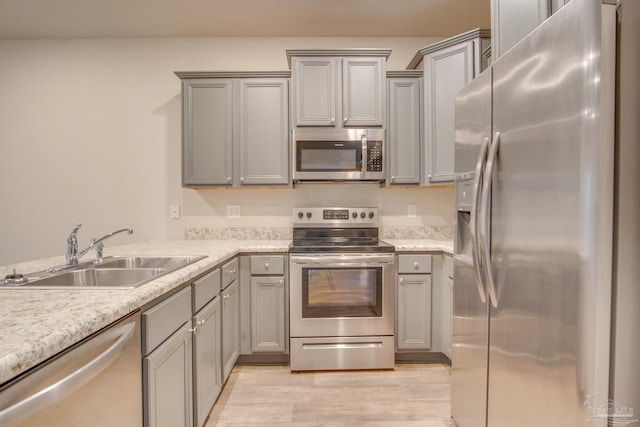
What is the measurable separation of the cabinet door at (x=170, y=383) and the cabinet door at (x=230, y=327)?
0.54 metres

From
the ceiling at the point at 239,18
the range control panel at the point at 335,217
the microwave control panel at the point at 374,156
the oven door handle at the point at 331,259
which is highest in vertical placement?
the ceiling at the point at 239,18

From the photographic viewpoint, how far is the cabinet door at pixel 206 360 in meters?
1.51

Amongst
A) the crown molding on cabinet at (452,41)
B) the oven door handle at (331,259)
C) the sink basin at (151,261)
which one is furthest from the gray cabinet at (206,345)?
the crown molding on cabinet at (452,41)

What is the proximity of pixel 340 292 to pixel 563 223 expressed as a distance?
1.60m

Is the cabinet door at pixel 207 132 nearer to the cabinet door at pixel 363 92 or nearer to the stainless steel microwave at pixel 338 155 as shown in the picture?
the stainless steel microwave at pixel 338 155

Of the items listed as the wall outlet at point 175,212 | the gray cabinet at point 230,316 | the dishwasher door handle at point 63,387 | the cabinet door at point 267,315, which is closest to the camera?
the dishwasher door handle at point 63,387

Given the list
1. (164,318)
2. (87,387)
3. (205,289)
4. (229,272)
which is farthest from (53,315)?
(229,272)

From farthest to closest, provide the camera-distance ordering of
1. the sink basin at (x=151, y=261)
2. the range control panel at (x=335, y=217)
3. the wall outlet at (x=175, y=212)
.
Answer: the wall outlet at (x=175, y=212)
the range control panel at (x=335, y=217)
the sink basin at (x=151, y=261)

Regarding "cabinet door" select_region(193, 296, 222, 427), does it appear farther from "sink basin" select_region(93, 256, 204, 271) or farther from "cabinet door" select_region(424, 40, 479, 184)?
"cabinet door" select_region(424, 40, 479, 184)

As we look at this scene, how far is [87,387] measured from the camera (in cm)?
79

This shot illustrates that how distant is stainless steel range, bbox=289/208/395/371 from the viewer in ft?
7.58

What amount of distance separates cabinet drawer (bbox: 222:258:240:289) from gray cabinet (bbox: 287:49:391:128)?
1175mm

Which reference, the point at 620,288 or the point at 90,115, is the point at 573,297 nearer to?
the point at 620,288

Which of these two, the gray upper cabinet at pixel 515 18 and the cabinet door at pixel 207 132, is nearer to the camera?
the gray upper cabinet at pixel 515 18
